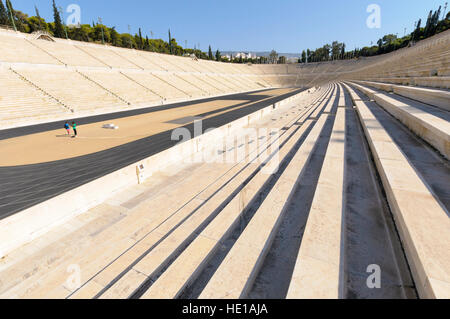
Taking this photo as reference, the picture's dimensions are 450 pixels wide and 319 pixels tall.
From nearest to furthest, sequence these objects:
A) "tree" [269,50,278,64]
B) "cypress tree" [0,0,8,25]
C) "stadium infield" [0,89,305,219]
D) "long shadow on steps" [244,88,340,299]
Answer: "long shadow on steps" [244,88,340,299] → "stadium infield" [0,89,305,219] → "cypress tree" [0,0,8,25] → "tree" [269,50,278,64]

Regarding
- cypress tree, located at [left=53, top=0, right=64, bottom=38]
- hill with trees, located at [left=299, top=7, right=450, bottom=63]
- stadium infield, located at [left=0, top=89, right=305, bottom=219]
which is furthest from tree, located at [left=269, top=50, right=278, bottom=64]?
stadium infield, located at [left=0, top=89, right=305, bottom=219]

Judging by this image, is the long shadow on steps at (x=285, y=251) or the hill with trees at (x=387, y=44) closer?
the long shadow on steps at (x=285, y=251)

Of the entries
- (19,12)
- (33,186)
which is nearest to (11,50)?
(33,186)

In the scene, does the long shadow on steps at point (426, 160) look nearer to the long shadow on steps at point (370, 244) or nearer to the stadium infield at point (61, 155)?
the long shadow on steps at point (370, 244)

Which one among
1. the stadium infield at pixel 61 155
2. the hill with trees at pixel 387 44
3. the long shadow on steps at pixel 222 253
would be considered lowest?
the long shadow on steps at pixel 222 253

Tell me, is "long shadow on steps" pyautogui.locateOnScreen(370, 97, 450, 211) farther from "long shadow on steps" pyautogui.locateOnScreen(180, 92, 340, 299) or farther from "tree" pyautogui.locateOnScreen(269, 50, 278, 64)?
"tree" pyautogui.locateOnScreen(269, 50, 278, 64)

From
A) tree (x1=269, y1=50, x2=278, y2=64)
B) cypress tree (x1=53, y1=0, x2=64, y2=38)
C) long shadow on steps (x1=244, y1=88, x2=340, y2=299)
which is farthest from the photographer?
tree (x1=269, y1=50, x2=278, y2=64)

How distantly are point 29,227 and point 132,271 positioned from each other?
269 centimetres

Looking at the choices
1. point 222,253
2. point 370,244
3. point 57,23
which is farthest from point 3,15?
point 370,244

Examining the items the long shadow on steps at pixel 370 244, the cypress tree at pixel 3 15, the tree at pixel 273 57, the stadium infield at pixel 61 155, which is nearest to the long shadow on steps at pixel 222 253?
the long shadow on steps at pixel 370 244

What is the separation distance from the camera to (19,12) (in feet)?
203

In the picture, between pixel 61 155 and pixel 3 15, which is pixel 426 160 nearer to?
pixel 61 155

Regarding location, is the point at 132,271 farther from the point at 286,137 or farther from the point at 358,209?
the point at 286,137

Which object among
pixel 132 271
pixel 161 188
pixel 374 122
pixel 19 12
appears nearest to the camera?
pixel 132 271
